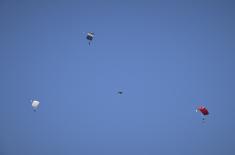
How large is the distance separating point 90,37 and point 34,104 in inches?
368

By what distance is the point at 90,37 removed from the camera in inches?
1266

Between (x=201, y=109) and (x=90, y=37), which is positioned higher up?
(x=90, y=37)

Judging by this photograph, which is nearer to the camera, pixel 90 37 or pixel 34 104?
pixel 90 37

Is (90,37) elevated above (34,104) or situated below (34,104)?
above

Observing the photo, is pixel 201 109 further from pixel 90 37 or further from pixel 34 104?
pixel 34 104

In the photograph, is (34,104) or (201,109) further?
(34,104)

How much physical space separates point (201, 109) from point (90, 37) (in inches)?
471

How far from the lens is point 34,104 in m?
35.9

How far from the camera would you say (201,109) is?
32.9 meters

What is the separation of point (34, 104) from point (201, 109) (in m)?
16.2

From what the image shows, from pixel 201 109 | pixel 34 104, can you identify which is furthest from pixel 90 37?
pixel 201 109
